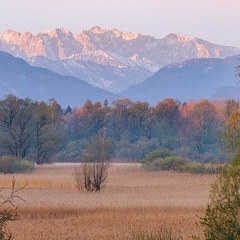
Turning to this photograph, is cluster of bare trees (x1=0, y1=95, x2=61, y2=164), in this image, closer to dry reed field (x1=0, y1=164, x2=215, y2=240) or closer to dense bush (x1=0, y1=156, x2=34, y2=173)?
dense bush (x1=0, y1=156, x2=34, y2=173)

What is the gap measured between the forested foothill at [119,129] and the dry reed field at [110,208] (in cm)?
2003

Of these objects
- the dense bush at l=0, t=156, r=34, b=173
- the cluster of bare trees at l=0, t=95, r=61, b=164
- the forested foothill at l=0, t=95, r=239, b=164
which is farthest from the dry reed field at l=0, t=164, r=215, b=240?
the forested foothill at l=0, t=95, r=239, b=164

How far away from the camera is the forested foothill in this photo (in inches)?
2798

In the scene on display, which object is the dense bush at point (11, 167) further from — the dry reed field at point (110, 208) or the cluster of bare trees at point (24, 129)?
the cluster of bare trees at point (24, 129)

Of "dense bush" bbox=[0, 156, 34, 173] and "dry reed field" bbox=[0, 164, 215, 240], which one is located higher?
"dense bush" bbox=[0, 156, 34, 173]

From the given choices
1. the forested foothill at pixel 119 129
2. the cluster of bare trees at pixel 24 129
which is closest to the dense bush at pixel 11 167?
the cluster of bare trees at pixel 24 129

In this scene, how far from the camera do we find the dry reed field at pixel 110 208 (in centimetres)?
2373

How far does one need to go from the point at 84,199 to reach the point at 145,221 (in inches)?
378

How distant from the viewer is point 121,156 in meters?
90.6

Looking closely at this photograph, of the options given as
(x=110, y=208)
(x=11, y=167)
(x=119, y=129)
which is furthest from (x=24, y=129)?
(x=110, y=208)

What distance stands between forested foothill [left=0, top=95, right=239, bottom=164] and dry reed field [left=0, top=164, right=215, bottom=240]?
20.0 meters

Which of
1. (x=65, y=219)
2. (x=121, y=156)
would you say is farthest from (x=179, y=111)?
(x=65, y=219)

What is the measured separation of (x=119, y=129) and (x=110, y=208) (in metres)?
70.1

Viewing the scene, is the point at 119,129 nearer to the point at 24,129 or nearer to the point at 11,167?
the point at 24,129
